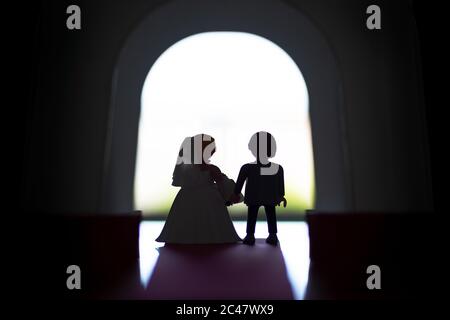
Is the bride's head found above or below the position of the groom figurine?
above

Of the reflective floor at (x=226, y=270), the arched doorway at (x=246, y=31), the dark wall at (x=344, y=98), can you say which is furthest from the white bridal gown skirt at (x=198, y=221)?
the dark wall at (x=344, y=98)

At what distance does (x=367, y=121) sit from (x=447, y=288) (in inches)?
94.6

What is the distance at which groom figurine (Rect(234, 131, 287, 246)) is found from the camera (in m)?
4.98

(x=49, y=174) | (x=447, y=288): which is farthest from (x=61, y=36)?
(x=447, y=288)

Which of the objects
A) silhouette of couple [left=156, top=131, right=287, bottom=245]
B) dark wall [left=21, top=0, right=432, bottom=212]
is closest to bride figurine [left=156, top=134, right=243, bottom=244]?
silhouette of couple [left=156, top=131, right=287, bottom=245]

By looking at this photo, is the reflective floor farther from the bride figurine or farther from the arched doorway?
the arched doorway

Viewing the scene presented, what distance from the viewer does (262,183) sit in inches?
196

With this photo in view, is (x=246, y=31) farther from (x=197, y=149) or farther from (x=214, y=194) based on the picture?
(x=214, y=194)

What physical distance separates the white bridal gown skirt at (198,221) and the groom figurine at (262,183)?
301 millimetres

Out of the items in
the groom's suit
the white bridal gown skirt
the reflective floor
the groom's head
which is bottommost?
the reflective floor

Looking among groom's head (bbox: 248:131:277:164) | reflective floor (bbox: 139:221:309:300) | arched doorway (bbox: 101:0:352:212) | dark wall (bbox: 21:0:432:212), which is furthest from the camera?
arched doorway (bbox: 101:0:352:212)

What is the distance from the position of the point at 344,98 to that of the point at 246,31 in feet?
5.40
